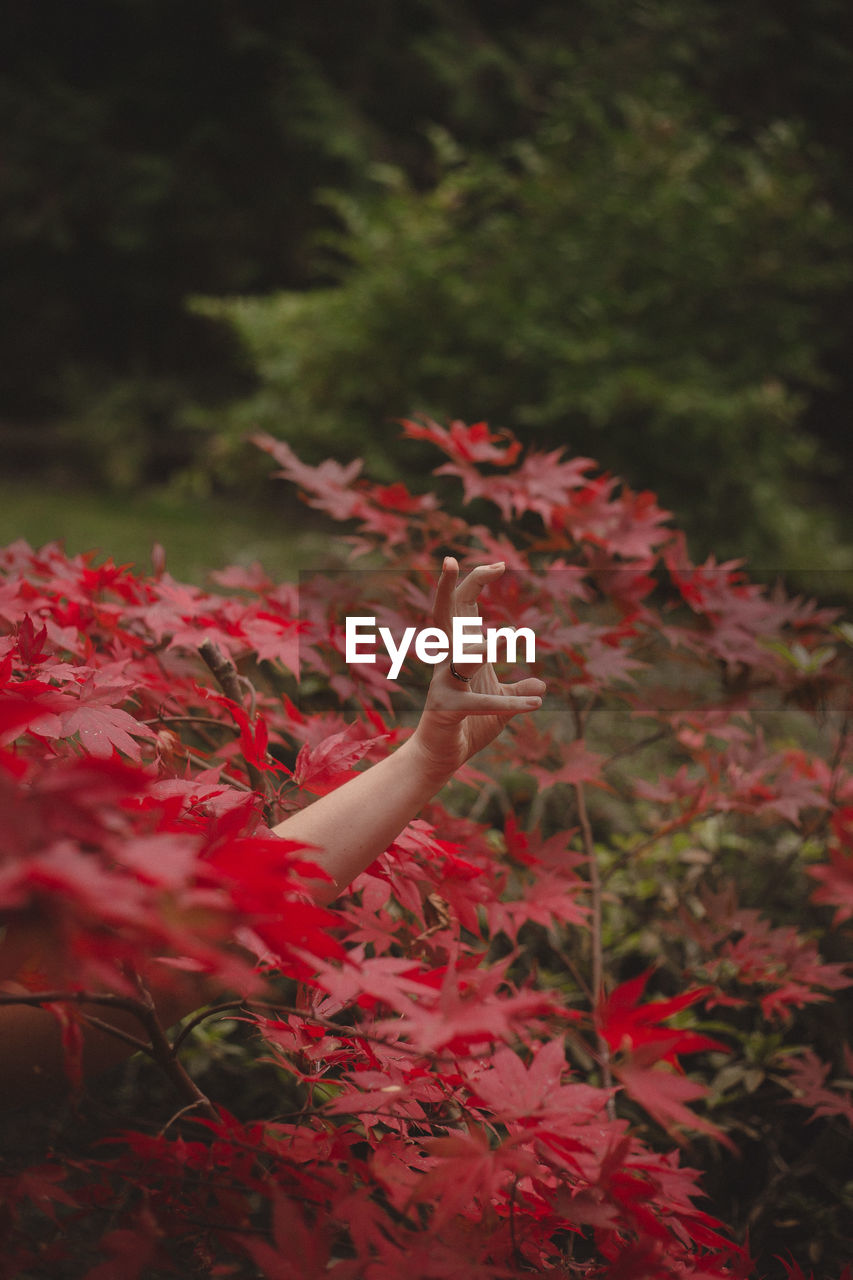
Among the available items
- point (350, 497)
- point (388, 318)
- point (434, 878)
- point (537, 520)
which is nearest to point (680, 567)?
point (350, 497)

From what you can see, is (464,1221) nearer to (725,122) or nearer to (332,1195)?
(332,1195)

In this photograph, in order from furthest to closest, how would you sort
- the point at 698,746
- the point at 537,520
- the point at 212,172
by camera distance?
the point at 212,172 < the point at 537,520 < the point at 698,746

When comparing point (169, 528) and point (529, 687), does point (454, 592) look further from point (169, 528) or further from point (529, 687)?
point (169, 528)

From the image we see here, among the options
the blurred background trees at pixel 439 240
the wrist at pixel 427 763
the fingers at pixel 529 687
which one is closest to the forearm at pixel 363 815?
the wrist at pixel 427 763

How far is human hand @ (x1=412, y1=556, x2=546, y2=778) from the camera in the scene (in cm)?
91

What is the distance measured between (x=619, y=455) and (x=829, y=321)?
3.15 meters

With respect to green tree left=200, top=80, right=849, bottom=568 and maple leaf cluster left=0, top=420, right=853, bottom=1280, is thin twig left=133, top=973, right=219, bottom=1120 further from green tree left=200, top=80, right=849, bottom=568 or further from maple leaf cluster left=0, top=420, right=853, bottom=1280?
green tree left=200, top=80, right=849, bottom=568

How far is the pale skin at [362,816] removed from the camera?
0.88m

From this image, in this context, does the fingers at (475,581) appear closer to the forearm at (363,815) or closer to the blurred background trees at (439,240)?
the forearm at (363,815)

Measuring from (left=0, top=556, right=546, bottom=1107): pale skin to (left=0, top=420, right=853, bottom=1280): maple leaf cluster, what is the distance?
0.14ft

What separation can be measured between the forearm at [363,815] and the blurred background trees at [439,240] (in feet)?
11.1

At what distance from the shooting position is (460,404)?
4383 millimetres

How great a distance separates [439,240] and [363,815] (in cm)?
443

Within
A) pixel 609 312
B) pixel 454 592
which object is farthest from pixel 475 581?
pixel 609 312
